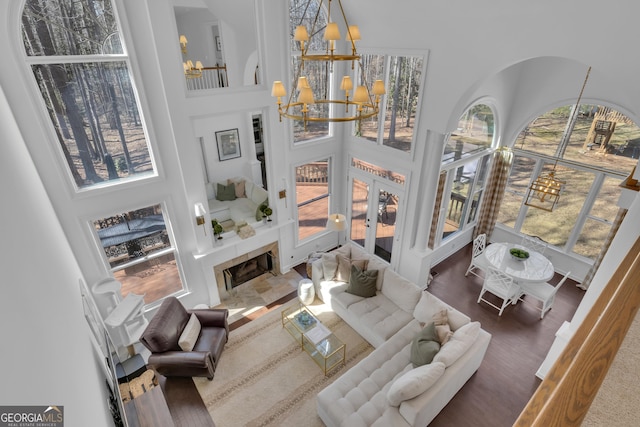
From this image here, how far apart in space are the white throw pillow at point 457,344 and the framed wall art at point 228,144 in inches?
218

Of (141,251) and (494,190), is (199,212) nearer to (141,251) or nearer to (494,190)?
(141,251)

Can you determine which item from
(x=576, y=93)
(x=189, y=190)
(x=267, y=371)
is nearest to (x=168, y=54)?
(x=189, y=190)

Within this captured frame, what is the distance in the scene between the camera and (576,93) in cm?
553

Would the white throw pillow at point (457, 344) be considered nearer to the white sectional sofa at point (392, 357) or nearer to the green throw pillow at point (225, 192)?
the white sectional sofa at point (392, 357)

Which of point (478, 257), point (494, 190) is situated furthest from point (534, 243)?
point (478, 257)

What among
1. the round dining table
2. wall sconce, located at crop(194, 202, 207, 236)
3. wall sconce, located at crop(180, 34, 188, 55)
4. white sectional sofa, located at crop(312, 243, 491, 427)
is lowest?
white sectional sofa, located at crop(312, 243, 491, 427)

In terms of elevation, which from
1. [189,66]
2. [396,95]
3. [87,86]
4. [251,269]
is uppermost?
[189,66]

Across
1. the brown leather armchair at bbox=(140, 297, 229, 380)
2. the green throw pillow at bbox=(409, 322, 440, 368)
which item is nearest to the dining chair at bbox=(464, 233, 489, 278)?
the green throw pillow at bbox=(409, 322, 440, 368)

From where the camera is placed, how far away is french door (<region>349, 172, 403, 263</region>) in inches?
251

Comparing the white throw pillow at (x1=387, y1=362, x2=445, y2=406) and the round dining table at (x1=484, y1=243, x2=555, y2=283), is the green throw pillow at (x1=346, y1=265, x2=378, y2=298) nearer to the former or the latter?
the white throw pillow at (x1=387, y1=362, x2=445, y2=406)

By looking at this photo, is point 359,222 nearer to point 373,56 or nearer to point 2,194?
point 373,56

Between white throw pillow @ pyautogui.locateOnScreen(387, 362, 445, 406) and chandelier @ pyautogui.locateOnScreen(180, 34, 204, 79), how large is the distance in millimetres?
4765

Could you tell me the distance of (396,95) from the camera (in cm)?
557

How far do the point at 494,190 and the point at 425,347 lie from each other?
4.25 meters
